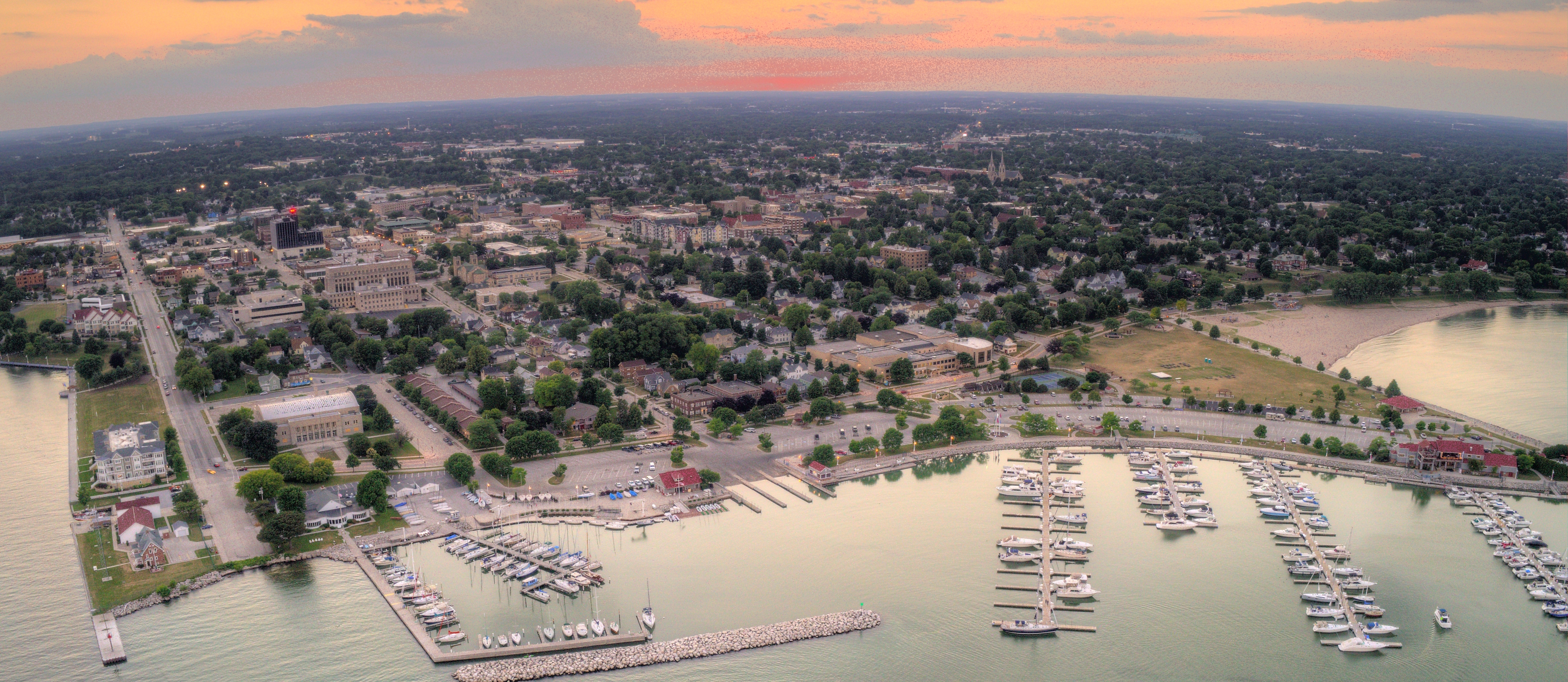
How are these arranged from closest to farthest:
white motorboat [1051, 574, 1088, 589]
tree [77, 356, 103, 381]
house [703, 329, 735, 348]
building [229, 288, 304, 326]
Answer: white motorboat [1051, 574, 1088, 589] → tree [77, 356, 103, 381] → house [703, 329, 735, 348] → building [229, 288, 304, 326]

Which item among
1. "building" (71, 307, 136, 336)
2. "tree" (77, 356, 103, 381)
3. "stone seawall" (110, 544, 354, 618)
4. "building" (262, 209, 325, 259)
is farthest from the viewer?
"building" (262, 209, 325, 259)

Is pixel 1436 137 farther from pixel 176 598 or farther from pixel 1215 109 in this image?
pixel 176 598

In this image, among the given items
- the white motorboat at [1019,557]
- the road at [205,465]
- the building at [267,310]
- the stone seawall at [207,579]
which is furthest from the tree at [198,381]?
the white motorboat at [1019,557]

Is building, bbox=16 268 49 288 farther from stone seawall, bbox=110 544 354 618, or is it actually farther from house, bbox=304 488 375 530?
stone seawall, bbox=110 544 354 618

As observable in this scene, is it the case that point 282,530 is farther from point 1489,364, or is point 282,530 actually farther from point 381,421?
point 1489,364

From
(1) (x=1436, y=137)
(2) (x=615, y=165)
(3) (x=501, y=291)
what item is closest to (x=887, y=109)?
(1) (x=1436, y=137)

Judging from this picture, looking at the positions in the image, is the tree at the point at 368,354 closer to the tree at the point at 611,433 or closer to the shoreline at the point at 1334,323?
the tree at the point at 611,433

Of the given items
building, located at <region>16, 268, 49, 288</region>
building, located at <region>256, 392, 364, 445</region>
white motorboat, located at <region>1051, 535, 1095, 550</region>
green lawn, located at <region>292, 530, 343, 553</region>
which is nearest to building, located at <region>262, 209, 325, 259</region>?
Result: building, located at <region>16, 268, 49, 288</region>
